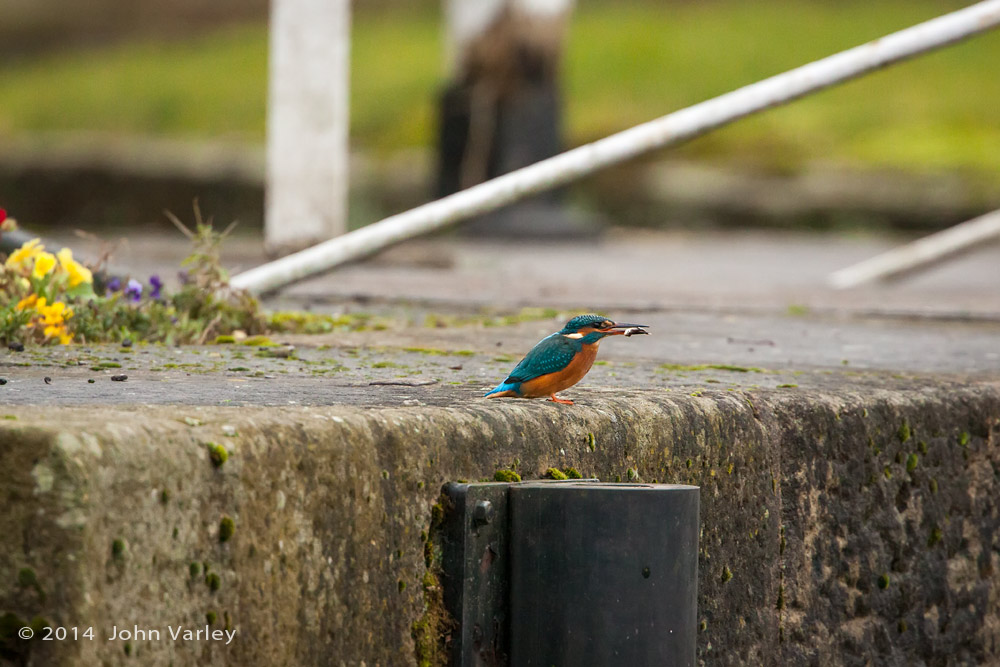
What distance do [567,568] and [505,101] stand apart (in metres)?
5.92

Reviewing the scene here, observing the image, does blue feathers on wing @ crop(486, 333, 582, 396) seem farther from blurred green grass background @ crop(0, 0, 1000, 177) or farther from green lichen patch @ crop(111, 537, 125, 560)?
blurred green grass background @ crop(0, 0, 1000, 177)

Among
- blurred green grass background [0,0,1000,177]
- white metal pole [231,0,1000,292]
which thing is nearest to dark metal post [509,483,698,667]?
white metal pole [231,0,1000,292]

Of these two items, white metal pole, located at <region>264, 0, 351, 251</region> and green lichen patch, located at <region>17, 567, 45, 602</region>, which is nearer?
green lichen patch, located at <region>17, 567, 45, 602</region>

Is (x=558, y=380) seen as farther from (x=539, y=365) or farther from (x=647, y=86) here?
(x=647, y=86)

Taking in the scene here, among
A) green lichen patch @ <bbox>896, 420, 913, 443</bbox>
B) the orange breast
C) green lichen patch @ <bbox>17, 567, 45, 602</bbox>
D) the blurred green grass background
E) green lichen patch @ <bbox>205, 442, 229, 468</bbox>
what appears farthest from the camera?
the blurred green grass background

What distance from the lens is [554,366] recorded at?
5.38ft

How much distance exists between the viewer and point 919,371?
2.41m

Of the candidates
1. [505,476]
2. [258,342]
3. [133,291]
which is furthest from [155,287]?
[505,476]

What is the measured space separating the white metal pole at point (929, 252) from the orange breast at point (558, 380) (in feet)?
9.76

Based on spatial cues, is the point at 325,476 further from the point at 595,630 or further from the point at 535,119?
the point at 535,119

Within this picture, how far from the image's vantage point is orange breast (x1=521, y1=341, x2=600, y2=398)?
1636mm

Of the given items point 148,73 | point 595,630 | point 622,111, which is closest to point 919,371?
point 595,630

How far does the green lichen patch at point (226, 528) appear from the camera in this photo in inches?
49.2

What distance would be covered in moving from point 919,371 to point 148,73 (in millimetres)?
10006
